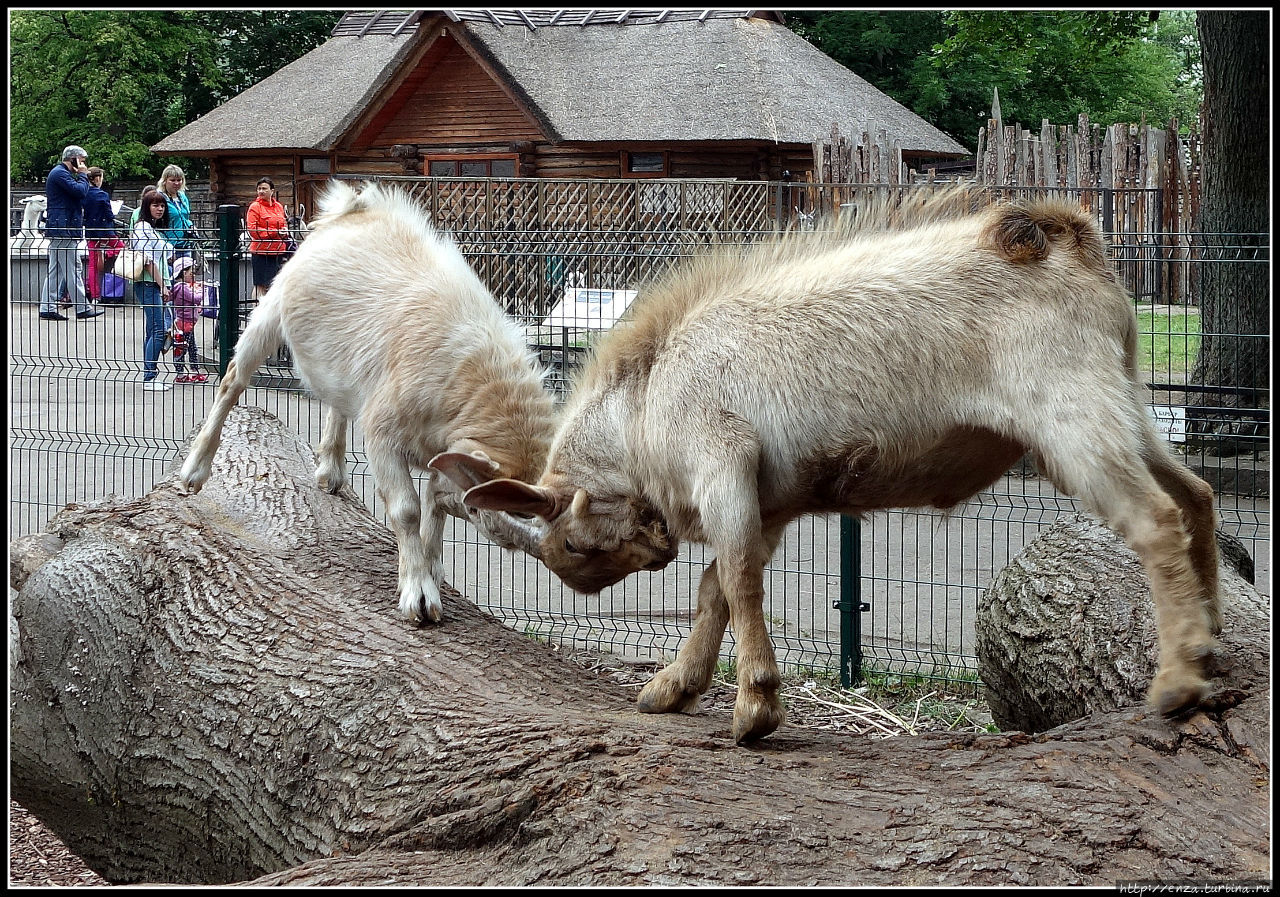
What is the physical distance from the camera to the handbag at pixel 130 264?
991 cm

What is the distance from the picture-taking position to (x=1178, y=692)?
3.33m

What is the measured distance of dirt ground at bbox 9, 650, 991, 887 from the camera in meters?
5.39

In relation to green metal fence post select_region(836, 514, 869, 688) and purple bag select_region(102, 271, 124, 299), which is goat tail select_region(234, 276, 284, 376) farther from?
purple bag select_region(102, 271, 124, 299)

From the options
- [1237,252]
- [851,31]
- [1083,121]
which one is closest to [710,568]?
[1237,252]

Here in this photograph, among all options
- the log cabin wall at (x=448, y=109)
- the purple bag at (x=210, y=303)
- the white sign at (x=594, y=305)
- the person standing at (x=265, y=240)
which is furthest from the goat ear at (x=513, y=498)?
the log cabin wall at (x=448, y=109)

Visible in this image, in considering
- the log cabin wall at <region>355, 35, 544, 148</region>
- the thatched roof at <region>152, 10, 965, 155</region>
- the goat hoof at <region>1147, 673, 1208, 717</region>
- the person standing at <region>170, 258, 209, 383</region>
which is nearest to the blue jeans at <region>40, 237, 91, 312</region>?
the person standing at <region>170, 258, 209, 383</region>

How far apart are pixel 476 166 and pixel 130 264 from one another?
20892 millimetres

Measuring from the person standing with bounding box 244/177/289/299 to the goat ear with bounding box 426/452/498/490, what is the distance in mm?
4429

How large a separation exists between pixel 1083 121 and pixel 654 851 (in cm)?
2267

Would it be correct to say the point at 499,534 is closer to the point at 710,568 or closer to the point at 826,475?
the point at 710,568

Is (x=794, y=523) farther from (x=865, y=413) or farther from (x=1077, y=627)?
(x=865, y=413)

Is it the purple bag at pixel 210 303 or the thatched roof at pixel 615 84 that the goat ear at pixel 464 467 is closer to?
the purple bag at pixel 210 303

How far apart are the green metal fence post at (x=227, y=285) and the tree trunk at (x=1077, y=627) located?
5164 mm

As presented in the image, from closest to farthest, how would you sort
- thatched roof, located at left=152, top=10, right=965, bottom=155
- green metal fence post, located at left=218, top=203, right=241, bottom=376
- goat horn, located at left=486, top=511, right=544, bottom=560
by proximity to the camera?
goat horn, located at left=486, top=511, right=544, bottom=560
green metal fence post, located at left=218, top=203, right=241, bottom=376
thatched roof, located at left=152, top=10, right=965, bottom=155
